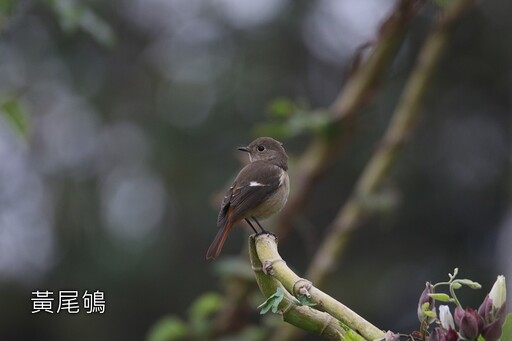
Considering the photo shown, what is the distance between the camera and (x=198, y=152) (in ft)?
27.0

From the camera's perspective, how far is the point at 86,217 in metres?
7.92

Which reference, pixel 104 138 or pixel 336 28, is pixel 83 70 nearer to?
pixel 104 138

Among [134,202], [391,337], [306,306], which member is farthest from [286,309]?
[134,202]

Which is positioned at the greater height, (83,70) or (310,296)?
(83,70)

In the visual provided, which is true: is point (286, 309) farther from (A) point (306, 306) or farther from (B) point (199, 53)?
(B) point (199, 53)

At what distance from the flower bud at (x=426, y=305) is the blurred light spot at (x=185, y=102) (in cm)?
696

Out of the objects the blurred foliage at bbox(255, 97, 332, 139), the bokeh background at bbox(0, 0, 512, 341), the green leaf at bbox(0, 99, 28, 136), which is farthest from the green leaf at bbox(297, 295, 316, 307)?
the bokeh background at bbox(0, 0, 512, 341)

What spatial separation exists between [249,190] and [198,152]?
509 centimetres

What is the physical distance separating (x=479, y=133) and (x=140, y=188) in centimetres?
315

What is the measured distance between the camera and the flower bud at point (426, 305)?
1143 millimetres

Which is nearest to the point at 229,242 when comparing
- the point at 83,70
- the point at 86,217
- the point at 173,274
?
the point at 173,274

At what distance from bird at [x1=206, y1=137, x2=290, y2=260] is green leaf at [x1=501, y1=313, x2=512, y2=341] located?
5.32ft

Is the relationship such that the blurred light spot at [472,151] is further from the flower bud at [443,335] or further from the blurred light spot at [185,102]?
the flower bud at [443,335]

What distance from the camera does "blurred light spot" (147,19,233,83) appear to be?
8.01 meters
